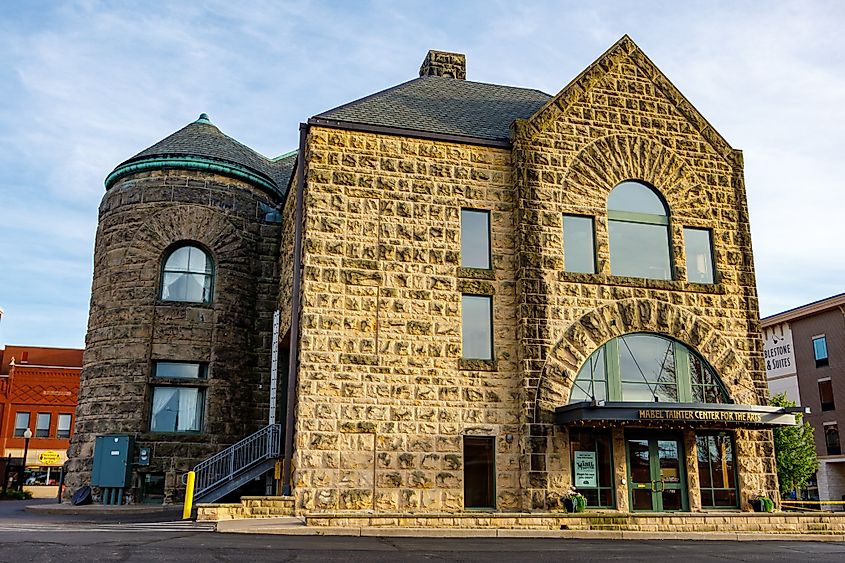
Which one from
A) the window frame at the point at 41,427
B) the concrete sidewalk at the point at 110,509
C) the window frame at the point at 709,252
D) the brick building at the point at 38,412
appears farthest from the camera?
the window frame at the point at 41,427

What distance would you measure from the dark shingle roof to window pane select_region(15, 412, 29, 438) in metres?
38.0

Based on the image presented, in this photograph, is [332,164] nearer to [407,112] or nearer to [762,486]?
[407,112]

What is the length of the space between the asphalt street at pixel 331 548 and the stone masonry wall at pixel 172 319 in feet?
24.6

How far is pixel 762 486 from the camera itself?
68.2 ft

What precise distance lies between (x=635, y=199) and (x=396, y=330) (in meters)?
8.00

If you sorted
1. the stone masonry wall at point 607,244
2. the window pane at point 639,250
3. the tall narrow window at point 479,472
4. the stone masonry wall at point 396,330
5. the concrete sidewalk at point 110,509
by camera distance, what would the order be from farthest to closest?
the window pane at point 639,250
the concrete sidewalk at point 110,509
the stone masonry wall at point 607,244
the tall narrow window at point 479,472
the stone masonry wall at point 396,330

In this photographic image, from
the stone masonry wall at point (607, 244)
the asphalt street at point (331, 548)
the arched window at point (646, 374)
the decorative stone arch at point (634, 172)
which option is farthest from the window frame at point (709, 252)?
the asphalt street at point (331, 548)

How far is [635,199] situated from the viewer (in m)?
22.5

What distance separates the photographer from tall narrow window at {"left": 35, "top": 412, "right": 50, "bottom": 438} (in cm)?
5075

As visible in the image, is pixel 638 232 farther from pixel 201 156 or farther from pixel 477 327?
pixel 201 156

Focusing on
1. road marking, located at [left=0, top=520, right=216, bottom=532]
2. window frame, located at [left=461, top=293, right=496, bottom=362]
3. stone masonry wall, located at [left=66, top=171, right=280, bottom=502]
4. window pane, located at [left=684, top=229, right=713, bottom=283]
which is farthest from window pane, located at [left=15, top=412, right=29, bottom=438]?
window pane, located at [left=684, top=229, right=713, bottom=283]

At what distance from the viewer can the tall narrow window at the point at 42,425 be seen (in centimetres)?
5075

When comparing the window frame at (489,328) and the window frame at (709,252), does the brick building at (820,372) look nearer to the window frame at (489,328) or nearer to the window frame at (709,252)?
the window frame at (709,252)

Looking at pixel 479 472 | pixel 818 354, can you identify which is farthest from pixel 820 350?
pixel 479 472
